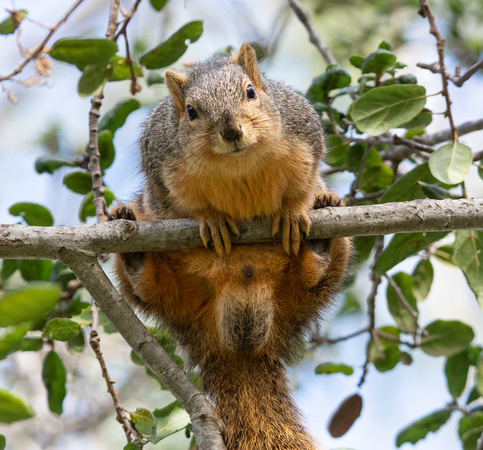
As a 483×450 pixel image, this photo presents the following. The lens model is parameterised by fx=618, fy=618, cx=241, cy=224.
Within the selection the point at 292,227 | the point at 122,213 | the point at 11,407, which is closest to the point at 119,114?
the point at 122,213

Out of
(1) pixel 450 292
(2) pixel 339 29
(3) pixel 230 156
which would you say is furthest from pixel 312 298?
(1) pixel 450 292

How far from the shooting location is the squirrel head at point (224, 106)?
2.33m

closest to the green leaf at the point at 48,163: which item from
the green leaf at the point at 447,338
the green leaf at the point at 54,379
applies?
the green leaf at the point at 54,379

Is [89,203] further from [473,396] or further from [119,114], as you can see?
[473,396]

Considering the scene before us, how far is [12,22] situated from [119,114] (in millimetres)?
689

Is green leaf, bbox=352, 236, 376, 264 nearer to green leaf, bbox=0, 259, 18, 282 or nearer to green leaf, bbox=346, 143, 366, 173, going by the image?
green leaf, bbox=346, 143, 366, 173

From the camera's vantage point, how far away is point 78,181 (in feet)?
10.2

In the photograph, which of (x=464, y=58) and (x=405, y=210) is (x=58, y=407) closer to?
(x=405, y=210)

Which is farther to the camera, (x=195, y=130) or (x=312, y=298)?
(x=312, y=298)

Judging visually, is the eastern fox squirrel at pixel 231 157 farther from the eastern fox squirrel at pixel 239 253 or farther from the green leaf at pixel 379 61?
the green leaf at pixel 379 61

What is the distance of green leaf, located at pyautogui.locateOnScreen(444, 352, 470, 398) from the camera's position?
9.96ft

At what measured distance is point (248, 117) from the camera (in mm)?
2445

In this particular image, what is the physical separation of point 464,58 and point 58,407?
4380 mm

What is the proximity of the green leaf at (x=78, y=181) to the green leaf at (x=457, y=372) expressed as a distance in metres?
2.03
